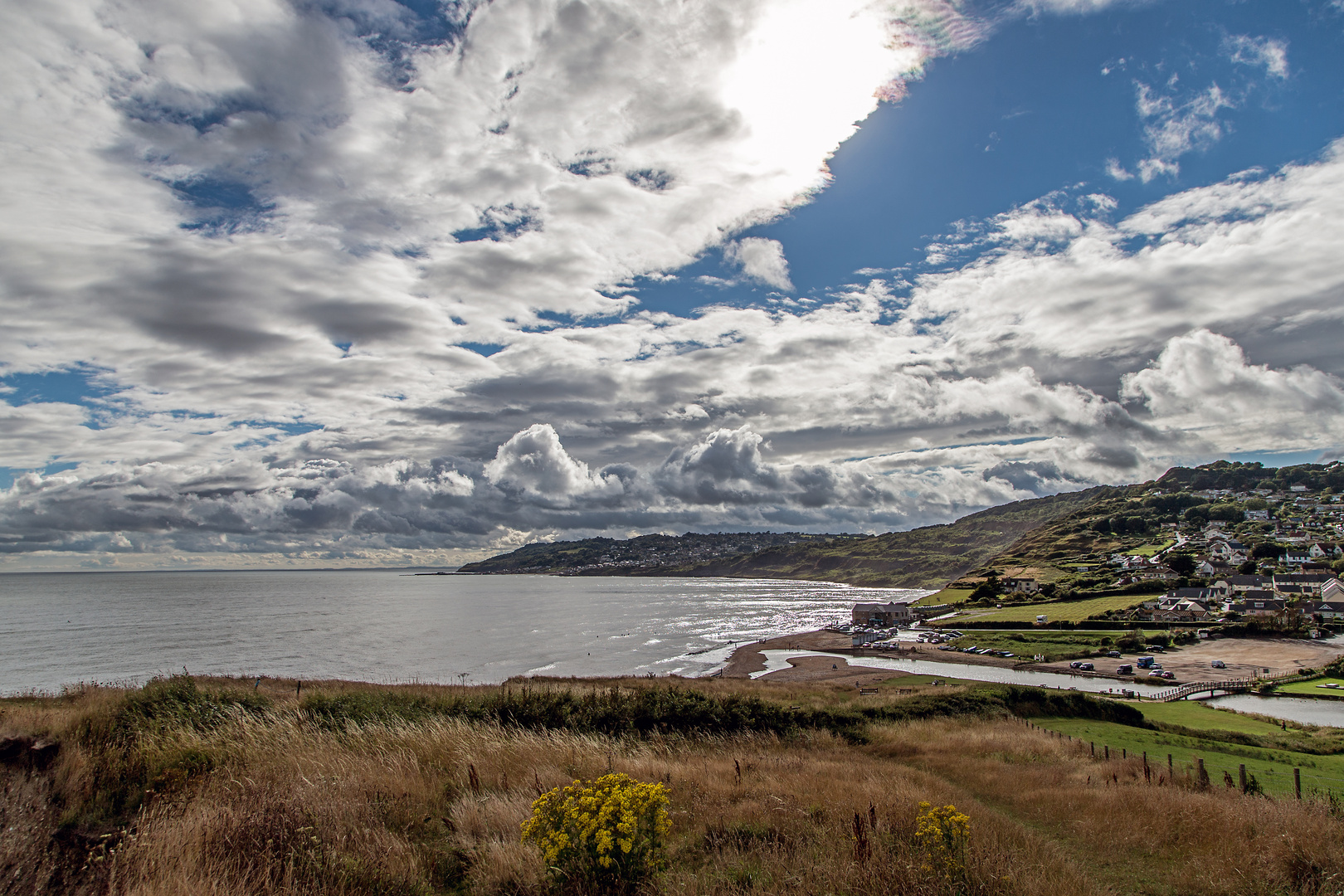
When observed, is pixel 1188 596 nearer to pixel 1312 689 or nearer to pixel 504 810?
pixel 1312 689

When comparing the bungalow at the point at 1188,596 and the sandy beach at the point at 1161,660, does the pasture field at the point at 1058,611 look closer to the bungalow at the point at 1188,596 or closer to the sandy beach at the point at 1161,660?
the bungalow at the point at 1188,596

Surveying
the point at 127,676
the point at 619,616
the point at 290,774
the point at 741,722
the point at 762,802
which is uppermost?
the point at 290,774

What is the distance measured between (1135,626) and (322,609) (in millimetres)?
139288

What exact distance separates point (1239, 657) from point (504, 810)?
9348 cm

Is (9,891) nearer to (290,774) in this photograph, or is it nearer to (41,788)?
(41,788)

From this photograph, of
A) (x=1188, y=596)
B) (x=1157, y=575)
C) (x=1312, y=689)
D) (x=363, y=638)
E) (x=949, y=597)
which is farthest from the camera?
(x=949, y=597)

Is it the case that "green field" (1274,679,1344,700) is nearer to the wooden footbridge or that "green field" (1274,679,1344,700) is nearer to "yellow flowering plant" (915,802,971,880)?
the wooden footbridge

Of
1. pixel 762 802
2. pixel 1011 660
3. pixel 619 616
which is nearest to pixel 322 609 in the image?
pixel 619 616

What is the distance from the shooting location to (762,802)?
29.8ft

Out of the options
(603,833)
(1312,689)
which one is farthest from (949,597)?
(603,833)

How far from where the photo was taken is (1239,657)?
7150 cm

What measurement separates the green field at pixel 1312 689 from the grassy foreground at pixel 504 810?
167ft

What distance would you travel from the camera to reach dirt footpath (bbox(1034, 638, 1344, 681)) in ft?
207

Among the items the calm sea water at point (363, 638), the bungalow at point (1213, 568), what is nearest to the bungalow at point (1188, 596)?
the bungalow at point (1213, 568)
